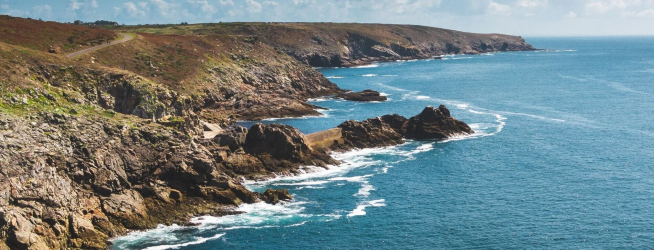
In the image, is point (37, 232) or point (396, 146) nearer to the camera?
point (37, 232)

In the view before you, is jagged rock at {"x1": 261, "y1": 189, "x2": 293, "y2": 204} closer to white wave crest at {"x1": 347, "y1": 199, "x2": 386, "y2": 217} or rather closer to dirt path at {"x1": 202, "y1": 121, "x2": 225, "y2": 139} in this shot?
white wave crest at {"x1": 347, "y1": 199, "x2": 386, "y2": 217}

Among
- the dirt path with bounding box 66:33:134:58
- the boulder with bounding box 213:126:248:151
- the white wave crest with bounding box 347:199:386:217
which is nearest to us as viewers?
the white wave crest with bounding box 347:199:386:217

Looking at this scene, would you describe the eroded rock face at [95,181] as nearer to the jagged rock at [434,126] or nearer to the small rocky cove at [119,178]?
the small rocky cove at [119,178]

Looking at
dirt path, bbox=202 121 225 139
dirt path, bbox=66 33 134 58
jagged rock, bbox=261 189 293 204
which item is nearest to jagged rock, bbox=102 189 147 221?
jagged rock, bbox=261 189 293 204

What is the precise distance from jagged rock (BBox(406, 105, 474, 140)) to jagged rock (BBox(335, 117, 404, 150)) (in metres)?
3.97

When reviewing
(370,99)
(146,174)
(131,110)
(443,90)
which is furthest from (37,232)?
(443,90)

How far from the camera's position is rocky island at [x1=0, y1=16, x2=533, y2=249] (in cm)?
5888

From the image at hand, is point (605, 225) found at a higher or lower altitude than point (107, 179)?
lower

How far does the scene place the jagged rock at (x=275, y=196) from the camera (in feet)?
237

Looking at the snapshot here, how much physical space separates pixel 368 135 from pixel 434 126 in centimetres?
1444

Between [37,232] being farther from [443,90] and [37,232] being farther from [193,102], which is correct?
[443,90]

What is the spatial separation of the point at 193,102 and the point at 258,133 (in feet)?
123

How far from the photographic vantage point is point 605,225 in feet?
209

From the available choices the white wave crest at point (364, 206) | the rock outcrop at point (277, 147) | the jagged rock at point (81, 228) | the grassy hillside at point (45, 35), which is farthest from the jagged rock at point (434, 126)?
the grassy hillside at point (45, 35)
